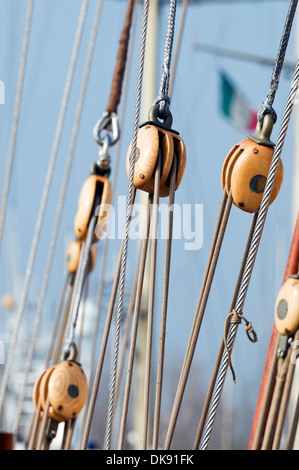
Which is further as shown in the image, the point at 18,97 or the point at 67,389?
the point at 18,97

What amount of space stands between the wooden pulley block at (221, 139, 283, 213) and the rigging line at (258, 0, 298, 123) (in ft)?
0.21

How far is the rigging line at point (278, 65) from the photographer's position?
4.91 feet

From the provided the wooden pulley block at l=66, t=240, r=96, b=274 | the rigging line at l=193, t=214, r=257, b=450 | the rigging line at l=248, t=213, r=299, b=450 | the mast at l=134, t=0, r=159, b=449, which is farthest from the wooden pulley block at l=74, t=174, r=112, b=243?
the mast at l=134, t=0, r=159, b=449

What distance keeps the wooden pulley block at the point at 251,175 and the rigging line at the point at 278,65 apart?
0.21 ft

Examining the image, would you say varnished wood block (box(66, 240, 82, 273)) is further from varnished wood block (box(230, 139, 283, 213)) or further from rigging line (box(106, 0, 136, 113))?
varnished wood block (box(230, 139, 283, 213))

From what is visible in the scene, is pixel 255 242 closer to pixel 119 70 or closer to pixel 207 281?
pixel 207 281

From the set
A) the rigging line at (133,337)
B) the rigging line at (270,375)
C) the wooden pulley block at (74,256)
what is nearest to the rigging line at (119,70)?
the wooden pulley block at (74,256)

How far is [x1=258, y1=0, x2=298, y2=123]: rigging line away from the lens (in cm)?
150

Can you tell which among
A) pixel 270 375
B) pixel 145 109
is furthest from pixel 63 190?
pixel 145 109

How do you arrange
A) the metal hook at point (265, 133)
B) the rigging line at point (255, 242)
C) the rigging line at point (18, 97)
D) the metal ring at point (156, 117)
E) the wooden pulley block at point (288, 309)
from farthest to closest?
the rigging line at point (18, 97), the wooden pulley block at point (288, 309), the metal ring at point (156, 117), the metal hook at point (265, 133), the rigging line at point (255, 242)

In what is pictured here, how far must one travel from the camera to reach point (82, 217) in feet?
7.55

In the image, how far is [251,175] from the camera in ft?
Result: 4.91

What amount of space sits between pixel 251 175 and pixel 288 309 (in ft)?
1.28

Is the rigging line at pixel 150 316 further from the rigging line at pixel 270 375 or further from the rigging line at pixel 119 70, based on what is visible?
the rigging line at pixel 119 70
